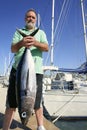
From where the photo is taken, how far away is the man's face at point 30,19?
4.82 m

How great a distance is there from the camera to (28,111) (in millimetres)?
4012

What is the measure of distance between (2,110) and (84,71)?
27.2 ft

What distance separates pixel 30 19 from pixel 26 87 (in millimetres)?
1177

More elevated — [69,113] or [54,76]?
[54,76]

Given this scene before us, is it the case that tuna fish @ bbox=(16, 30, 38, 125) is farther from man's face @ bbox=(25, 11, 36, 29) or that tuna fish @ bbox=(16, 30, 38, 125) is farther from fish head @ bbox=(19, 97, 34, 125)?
man's face @ bbox=(25, 11, 36, 29)

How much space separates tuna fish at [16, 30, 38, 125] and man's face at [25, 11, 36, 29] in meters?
0.74

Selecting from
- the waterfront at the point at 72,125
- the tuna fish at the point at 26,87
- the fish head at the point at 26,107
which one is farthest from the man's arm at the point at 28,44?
the waterfront at the point at 72,125

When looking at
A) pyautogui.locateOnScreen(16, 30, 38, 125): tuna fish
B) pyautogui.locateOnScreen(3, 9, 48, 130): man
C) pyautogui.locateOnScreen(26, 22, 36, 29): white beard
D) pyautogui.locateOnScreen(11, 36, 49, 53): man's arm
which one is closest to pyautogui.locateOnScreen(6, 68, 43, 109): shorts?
pyautogui.locateOnScreen(3, 9, 48, 130): man

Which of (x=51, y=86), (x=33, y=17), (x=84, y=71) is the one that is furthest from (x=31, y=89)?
(x=84, y=71)

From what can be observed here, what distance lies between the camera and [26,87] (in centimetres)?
404

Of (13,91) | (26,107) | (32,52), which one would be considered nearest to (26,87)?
(26,107)

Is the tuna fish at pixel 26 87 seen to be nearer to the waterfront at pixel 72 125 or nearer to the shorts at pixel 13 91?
the shorts at pixel 13 91

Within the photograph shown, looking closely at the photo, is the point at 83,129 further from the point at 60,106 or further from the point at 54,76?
the point at 54,76

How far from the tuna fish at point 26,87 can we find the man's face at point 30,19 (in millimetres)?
744
